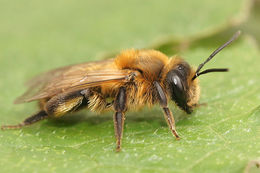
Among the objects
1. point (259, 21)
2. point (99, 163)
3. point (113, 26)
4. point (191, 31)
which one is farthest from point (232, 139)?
point (259, 21)

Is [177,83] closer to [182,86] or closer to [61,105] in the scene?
[182,86]

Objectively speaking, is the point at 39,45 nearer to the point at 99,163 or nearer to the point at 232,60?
the point at 232,60

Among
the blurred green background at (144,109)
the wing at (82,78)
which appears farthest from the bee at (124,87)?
the blurred green background at (144,109)

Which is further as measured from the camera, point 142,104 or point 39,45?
point 39,45

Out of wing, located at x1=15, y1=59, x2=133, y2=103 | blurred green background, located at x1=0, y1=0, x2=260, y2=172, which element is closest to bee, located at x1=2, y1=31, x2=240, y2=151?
wing, located at x1=15, y1=59, x2=133, y2=103

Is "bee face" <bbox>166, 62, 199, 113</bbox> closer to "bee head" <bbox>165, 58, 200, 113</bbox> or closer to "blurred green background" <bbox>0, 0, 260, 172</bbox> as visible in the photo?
"bee head" <bbox>165, 58, 200, 113</bbox>

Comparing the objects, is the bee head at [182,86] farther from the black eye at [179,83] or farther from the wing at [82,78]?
the wing at [82,78]

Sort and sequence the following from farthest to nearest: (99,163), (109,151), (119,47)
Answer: (119,47) → (109,151) → (99,163)
